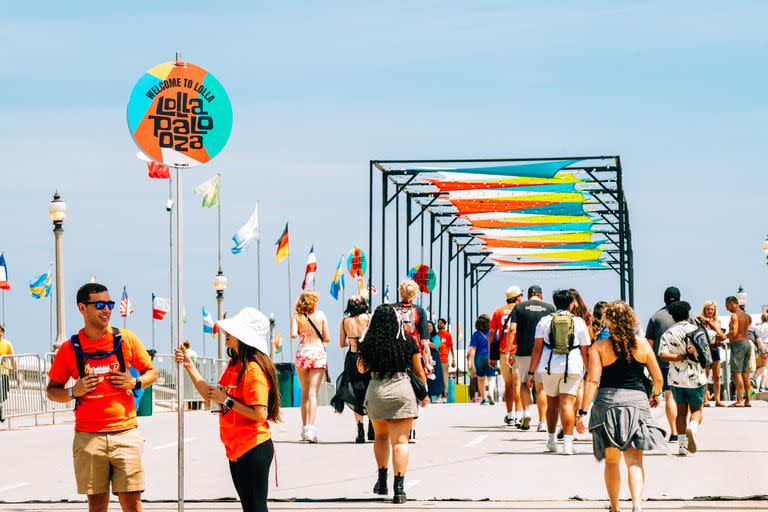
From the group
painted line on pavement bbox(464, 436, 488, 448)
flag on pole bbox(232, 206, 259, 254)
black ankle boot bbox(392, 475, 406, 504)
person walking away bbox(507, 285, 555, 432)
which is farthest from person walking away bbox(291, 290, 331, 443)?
flag on pole bbox(232, 206, 259, 254)

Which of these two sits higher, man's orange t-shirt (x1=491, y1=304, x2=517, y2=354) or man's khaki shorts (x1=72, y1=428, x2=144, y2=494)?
man's orange t-shirt (x1=491, y1=304, x2=517, y2=354)

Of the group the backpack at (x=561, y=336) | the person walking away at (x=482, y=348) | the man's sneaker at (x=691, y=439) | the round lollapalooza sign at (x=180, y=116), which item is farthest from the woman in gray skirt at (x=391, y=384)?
the person walking away at (x=482, y=348)

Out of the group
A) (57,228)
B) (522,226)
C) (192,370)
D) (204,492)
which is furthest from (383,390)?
(522,226)

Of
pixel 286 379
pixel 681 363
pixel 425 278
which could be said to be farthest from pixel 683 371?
pixel 425 278

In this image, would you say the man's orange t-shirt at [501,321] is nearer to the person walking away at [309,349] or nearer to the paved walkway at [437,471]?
the paved walkway at [437,471]

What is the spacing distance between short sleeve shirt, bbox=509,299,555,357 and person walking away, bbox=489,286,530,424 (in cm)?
70

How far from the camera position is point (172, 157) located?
8391 mm

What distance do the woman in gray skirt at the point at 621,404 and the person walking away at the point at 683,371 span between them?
167 inches

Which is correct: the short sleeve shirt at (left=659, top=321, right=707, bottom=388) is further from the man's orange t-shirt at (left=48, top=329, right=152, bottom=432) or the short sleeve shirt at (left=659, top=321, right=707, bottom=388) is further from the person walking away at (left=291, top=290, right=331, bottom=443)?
the man's orange t-shirt at (left=48, top=329, right=152, bottom=432)

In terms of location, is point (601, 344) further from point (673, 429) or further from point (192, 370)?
point (673, 429)

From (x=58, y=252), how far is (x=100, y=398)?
20.9 metres

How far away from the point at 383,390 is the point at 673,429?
206 inches

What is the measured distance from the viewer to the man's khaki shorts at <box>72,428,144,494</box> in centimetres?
774

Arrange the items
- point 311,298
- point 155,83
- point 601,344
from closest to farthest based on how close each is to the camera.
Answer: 1. point 155,83
2. point 601,344
3. point 311,298
